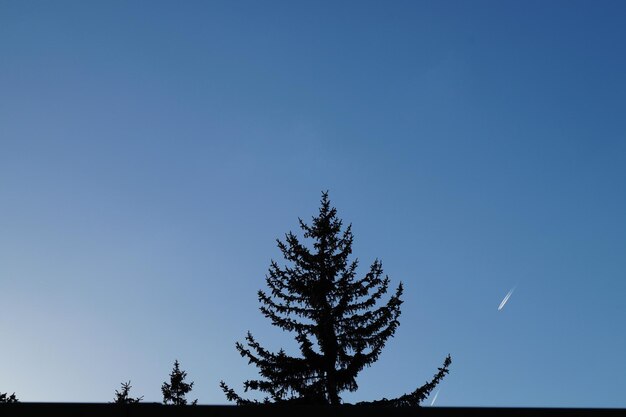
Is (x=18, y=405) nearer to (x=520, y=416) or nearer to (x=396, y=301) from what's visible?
(x=520, y=416)

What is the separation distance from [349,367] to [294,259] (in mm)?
5255

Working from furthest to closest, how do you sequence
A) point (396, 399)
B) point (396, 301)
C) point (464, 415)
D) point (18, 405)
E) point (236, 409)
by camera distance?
1. point (396, 301)
2. point (396, 399)
3. point (464, 415)
4. point (236, 409)
5. point (18, 405)

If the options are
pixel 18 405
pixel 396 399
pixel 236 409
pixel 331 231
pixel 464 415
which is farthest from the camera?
pixel 331 231

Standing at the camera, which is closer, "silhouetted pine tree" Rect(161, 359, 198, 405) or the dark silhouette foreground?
the dark silhouette foreground

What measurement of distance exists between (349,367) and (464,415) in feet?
51.6

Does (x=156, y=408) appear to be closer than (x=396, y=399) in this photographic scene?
Yes

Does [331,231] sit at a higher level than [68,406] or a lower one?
higher

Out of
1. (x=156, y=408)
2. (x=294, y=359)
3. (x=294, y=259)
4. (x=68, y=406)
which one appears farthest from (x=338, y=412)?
(x=294, y=259)

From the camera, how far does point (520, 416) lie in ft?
12.0

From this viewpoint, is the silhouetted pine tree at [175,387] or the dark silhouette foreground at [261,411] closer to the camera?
the dark silhouette foreground at [261,411]

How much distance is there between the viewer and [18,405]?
306cm

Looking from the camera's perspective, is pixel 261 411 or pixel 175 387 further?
pixel 175 387

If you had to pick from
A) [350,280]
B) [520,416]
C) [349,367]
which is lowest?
[520,416]

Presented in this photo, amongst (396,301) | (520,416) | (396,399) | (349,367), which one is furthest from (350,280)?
(520,416)
